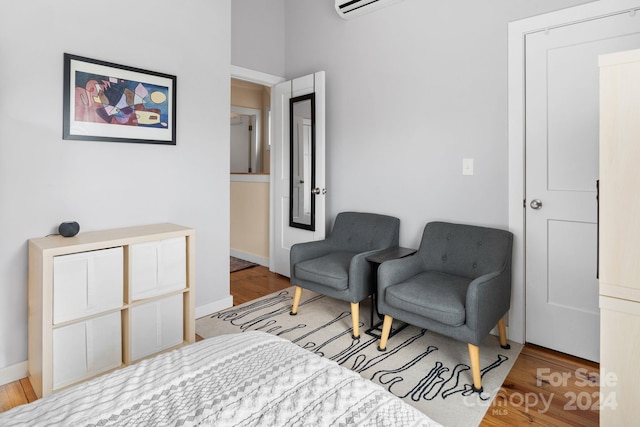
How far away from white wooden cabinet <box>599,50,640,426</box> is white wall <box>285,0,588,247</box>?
1187 millimetres

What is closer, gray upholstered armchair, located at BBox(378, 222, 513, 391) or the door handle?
gray upholstered armchair, located at BBox(378, 222, 513, 391)

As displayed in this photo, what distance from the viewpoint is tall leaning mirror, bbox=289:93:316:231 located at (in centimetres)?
348

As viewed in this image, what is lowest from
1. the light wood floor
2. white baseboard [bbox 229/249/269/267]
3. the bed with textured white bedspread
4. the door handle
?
the light wood floor

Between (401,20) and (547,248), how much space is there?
2.04 m

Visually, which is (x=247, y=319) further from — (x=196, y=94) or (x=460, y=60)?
(x=460, y=60)

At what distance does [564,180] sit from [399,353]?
58.5 inches

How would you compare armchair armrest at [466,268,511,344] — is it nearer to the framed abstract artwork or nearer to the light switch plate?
the light switch plate

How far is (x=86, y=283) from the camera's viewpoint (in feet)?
6.39

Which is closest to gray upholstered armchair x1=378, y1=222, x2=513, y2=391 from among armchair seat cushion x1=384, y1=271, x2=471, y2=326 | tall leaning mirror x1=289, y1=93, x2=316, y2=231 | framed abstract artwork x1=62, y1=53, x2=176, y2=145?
armchair seat cushion x1=384, y1=271, x2=471, y2=326

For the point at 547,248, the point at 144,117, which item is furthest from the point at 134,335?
the point at 547,248

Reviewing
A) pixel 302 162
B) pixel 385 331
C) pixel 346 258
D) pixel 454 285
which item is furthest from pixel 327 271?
pixel 302 162

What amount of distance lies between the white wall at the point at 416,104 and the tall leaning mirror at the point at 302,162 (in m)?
0.20

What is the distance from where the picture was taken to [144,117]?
2.49 m

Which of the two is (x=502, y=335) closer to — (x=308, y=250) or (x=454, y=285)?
(x=454, y=285)
